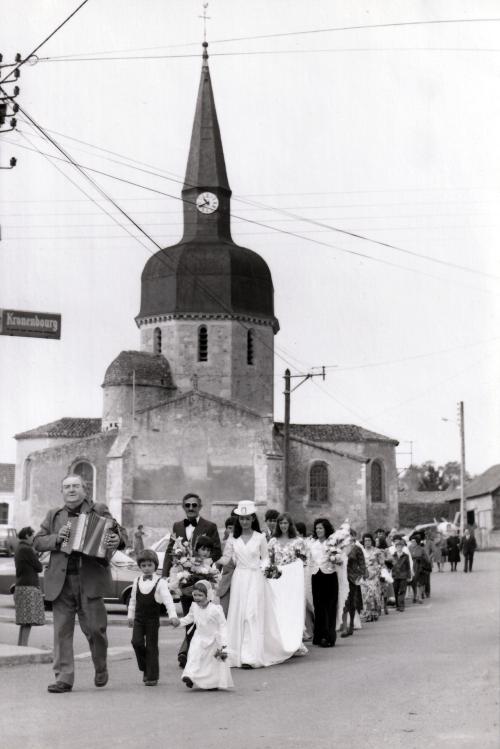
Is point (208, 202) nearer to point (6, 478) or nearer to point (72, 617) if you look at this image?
point (6, 478)

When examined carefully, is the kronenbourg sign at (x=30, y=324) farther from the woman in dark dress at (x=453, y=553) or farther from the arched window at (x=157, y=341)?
the arched window at (x=157, y=341)

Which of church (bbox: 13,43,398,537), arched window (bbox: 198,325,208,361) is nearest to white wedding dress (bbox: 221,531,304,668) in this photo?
church (bbox: 13,43,398,537)

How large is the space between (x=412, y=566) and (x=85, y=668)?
13644mm

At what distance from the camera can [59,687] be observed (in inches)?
404

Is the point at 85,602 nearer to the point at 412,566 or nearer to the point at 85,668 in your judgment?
the point at 85,668

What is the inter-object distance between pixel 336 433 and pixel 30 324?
2091 inches

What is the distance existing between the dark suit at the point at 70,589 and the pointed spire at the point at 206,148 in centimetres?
5472

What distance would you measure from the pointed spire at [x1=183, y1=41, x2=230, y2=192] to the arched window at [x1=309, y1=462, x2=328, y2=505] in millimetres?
16782

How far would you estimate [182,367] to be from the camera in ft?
204

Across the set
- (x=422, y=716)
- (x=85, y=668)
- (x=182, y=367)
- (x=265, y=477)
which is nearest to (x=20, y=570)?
(x=85, y=668)

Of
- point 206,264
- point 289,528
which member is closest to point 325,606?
point 289,528

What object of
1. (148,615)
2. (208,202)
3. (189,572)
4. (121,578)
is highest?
(208,202)

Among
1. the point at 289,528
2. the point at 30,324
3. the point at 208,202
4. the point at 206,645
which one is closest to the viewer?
the point at 206,645

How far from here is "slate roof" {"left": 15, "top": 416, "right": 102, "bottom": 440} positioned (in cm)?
6588
